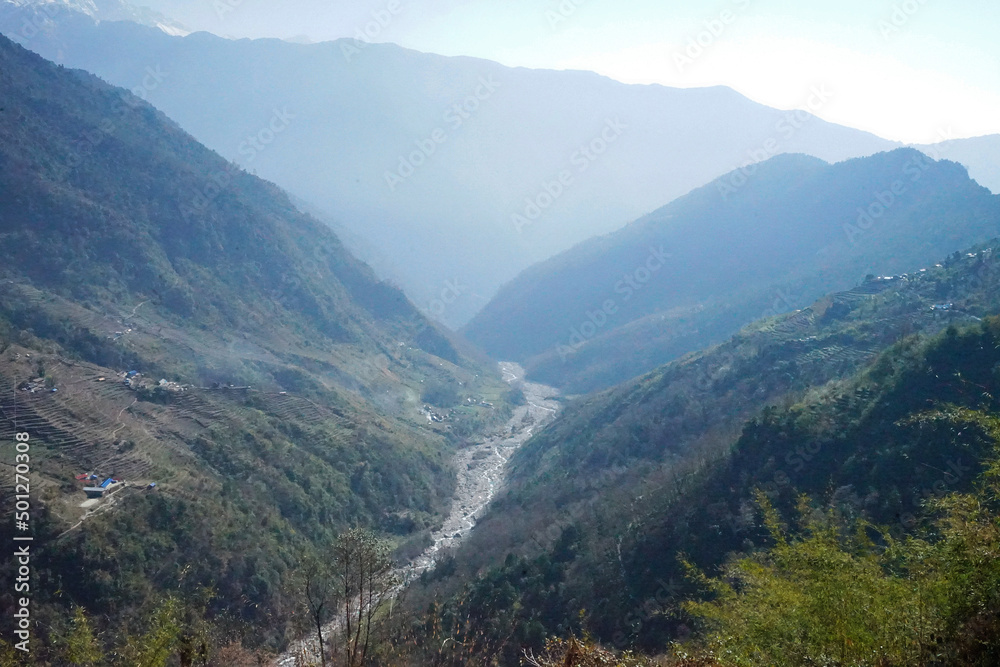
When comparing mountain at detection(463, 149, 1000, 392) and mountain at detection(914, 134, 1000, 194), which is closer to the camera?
mountain at detection(463, 149, 1000, 392)

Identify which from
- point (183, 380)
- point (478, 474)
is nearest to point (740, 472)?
point (478, 474)

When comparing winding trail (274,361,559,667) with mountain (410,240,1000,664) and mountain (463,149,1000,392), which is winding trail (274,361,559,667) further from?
mountain (463,149,1000,392)

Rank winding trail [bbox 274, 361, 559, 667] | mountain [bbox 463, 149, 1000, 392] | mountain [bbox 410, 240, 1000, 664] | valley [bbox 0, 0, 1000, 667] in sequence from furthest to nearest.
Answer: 1. mountain [bbox 463, 149, 1000, 392]
2. winding trail [bbox 274, 361, 559, 667]
3. mountain [bbox 410, 240, 1000, 664]
4. valley [bbox 0, 0, 1000, 667]

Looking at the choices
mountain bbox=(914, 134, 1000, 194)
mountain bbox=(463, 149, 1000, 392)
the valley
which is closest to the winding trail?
the valley

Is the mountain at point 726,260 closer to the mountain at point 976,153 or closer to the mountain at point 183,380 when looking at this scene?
the mountain at point 183,380

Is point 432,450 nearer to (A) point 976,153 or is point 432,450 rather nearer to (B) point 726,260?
(B) point 726,260

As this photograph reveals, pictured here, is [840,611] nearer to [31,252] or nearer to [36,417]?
[36,417]
